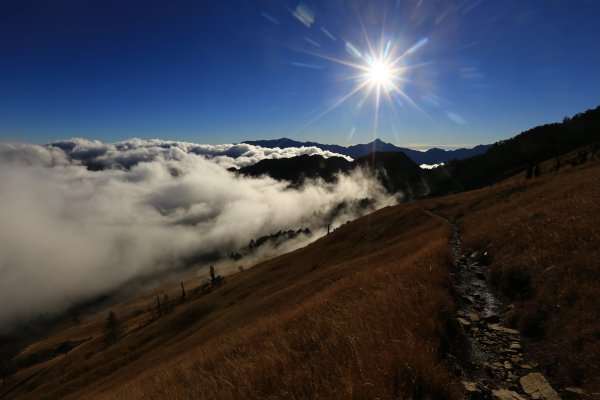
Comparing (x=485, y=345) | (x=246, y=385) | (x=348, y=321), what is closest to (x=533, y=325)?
(x=485, y=345)

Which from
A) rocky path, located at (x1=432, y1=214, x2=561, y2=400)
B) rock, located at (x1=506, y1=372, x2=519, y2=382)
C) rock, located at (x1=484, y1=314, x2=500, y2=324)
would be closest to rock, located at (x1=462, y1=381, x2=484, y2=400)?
rocky path, located at (x1=432, y1=214, x2=561, y2=400)

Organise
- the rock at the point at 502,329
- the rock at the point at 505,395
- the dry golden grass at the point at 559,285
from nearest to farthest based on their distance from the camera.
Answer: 1. the rock at the point at 505,395
2. the dry golden grass at the point at 559,285
3. the rock at the point at 502,329

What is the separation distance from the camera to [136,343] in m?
66.7

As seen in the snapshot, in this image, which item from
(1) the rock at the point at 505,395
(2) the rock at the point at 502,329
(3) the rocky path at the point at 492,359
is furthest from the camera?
(2) the rock at the point at 502,329

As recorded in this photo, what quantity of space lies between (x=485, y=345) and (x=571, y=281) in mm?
3247

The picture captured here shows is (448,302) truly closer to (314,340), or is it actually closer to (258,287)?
(314,340)

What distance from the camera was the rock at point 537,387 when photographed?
513 centimetres

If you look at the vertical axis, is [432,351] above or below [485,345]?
above

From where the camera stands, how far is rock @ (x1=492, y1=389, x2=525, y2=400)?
512 cm

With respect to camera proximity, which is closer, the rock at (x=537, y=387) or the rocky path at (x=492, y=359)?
the rock at (x=537, y=387)

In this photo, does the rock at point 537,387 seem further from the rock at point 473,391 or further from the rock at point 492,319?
the rock at point 492,319

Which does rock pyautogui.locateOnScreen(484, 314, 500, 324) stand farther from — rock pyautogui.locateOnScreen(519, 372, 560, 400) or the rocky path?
rock pyautogui.locateOnScreen(519, 372, 560, 400)

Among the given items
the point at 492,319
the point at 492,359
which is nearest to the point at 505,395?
the point at 492,359

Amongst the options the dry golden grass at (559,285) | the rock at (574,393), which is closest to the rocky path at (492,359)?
the rock at (574,393)
